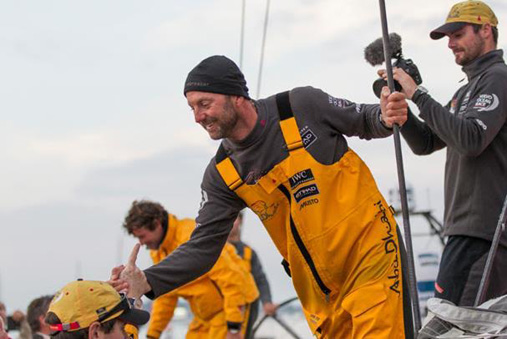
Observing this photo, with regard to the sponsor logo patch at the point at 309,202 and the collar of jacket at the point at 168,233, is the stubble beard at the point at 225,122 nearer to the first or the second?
the sponsor logo patch at the point at 309,202

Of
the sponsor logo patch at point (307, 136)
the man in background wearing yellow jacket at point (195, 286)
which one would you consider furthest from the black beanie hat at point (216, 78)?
the man in background wearing yellow jacket at point (195, 286)

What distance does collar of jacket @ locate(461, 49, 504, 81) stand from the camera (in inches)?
212

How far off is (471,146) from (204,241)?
1.40 m

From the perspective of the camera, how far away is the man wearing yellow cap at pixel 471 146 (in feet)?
→ 16.6

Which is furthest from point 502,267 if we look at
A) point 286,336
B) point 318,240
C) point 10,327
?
point 286,336

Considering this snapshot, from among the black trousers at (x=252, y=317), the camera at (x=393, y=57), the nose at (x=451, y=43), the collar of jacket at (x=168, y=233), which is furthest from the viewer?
the black trousers at (x=252, y=317)

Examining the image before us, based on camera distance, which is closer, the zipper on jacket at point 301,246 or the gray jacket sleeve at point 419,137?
the zipper on jacket at point 301,246

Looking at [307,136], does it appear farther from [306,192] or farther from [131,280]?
[131,280]

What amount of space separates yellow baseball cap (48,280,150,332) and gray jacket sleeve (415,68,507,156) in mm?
1688

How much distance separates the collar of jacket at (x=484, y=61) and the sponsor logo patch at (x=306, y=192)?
3.98 feet

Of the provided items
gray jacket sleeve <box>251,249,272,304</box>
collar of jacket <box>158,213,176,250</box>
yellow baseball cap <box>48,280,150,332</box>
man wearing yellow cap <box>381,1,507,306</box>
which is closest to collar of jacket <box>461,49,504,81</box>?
man wearing yellow cap <box>381,1,507,306</box>

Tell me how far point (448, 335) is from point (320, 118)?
1.21 m

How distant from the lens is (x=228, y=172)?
5047mm

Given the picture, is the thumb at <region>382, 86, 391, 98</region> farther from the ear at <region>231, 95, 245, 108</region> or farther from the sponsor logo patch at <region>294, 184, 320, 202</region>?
the ear at <region>231, 95, 245, 108</region>
